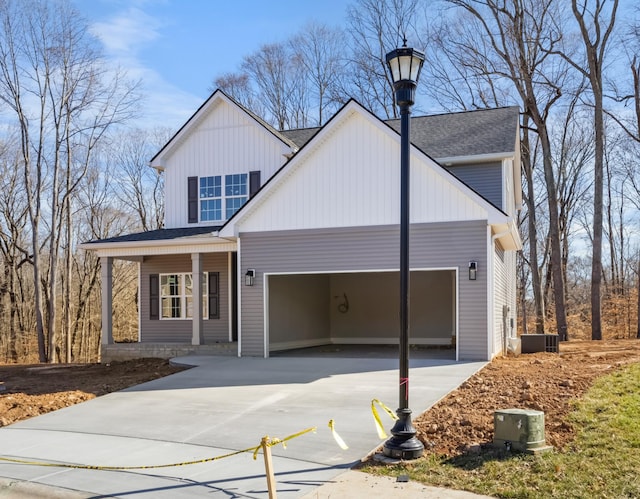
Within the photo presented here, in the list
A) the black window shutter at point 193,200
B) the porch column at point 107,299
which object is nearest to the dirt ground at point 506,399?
the black window shutter at point 193,200

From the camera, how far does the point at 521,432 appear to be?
6504 mm

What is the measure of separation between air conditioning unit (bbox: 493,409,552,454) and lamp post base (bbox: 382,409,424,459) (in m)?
0.83

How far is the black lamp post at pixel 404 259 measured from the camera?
6777 millimetres

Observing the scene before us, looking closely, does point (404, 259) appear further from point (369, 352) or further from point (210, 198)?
point (210, 198)

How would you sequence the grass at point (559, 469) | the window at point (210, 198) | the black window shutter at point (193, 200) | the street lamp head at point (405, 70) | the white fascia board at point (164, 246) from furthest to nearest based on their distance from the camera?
the black window shutter at point (193, 200), the window at point (210, 198), the white fascia board at point (164, 246), the street lamp head at point (405, 70), the grass at point (559, 469)

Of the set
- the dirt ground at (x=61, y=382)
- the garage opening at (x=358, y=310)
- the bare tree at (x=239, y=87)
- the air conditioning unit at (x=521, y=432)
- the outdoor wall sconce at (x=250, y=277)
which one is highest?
the bare tree at (x=239, y=87)

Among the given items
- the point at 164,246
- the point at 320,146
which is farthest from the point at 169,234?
the point at 320,146

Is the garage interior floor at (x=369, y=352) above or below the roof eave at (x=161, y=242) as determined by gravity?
below

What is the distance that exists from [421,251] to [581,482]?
919 centimetres

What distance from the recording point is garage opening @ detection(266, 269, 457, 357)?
1881cm

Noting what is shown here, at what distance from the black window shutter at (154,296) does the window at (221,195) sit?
2.58m

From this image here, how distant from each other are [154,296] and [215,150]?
199 inches

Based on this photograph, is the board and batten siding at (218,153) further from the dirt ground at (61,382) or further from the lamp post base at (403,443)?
the lamp post base at (403,443)

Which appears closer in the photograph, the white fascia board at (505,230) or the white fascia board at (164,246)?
the white fascia board at (505,230)
